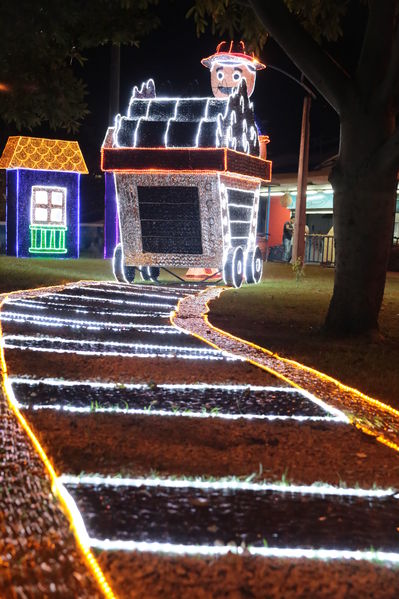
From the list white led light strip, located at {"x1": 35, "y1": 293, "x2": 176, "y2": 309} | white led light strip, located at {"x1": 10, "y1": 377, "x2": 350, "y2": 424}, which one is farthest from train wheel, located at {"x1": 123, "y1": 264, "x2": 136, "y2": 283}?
white led light strip, located at {"x1": 10, "y1": 377, "x2": 350, "y2": 424}

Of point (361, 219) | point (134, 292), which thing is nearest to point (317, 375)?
point (361, 219)

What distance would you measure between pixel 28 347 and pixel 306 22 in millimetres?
6894

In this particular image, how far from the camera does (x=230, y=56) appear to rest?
1798cm

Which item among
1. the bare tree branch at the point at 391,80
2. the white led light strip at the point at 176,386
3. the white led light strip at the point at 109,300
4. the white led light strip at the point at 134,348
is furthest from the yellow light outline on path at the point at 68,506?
the white led light strip at the point at 109,300

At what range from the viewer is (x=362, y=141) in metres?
8.77

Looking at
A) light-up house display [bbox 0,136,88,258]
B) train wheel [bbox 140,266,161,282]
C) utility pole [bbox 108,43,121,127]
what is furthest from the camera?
light-up house display [bbox 0,136,88,258]

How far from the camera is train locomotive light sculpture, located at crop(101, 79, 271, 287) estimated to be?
14.2 meters

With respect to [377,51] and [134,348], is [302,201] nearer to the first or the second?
[377,51]

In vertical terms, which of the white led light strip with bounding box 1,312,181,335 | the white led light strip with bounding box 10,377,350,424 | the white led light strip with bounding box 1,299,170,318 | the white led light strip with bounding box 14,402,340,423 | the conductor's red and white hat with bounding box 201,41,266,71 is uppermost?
the conductor's red and white hat with bounding box 201,41,266,71

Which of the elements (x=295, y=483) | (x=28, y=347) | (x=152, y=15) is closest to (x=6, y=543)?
(x=295, y=483)

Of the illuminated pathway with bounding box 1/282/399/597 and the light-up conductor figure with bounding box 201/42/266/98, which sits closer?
the illuminated pathway with bounding box 1/282/399/597

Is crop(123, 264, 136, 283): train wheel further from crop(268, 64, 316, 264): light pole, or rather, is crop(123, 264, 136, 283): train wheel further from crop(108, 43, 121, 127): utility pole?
crop(268, 64, 316, 264): light pole

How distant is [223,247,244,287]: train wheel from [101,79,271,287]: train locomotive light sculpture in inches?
0.8

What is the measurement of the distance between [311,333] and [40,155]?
756 inches
